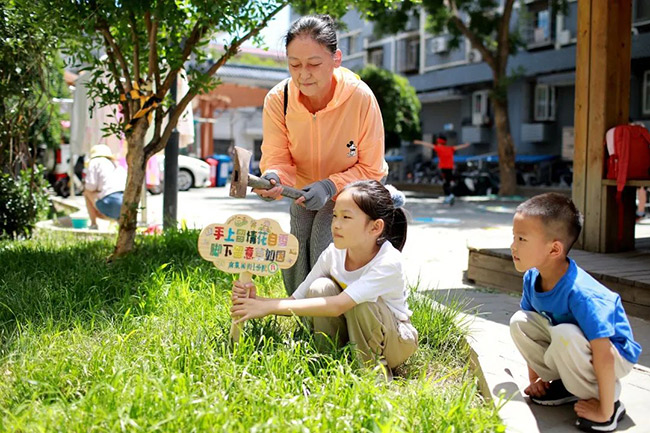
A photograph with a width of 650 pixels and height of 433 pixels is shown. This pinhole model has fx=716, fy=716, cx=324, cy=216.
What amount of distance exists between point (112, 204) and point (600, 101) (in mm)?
5185

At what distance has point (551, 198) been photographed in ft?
9.16

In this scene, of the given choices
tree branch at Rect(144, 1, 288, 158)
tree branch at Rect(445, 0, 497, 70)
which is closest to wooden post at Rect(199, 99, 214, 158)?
tree branch at Rect(445, 0, 497, 70)

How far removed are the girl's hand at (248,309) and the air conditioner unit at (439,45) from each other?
2769 centimetres

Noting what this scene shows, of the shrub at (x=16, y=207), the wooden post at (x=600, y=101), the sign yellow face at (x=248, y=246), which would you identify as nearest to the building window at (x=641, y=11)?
the wooden post at (x=600, y=101)

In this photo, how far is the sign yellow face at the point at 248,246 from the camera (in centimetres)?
292

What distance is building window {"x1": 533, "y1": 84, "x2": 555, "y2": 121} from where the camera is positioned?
83.4 feet

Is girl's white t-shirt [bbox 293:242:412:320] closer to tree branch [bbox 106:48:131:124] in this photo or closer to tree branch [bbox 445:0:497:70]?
tree branch [bbox 106:48:131:124]

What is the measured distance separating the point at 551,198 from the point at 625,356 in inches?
25.4

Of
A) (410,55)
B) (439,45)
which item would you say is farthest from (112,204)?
(410,55)

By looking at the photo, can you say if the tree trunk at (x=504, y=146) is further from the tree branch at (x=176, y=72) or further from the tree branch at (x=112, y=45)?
the tree branch at (x=112, y=45)

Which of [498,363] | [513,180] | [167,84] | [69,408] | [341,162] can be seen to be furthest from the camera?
[513,180]

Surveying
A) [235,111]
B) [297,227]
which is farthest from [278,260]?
[235,111]

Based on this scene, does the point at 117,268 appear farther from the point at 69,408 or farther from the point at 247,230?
the point at 69,408

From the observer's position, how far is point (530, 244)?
2.74 m
